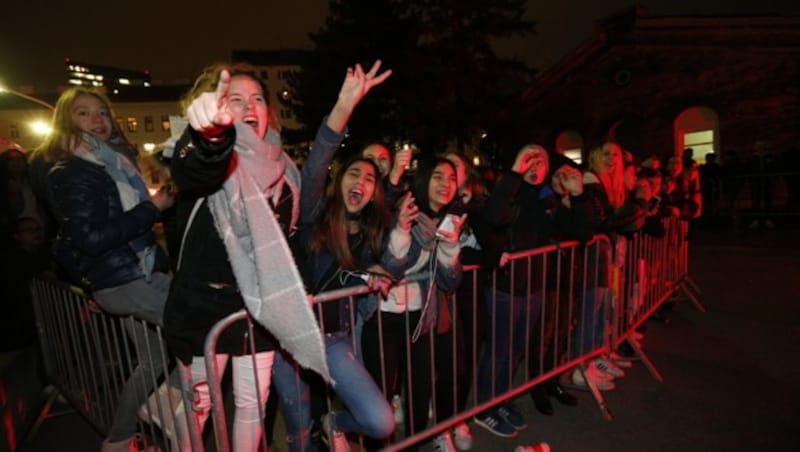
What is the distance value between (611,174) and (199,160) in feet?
13.2

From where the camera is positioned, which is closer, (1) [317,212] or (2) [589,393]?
(1) [317,212]

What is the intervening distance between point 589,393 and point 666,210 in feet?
9.71

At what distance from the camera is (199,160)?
5.04ft

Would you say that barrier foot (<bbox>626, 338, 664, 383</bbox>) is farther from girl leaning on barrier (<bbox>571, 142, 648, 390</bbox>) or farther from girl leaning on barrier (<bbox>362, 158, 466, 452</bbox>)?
girl leaning on barrier (<bbox>362, 158, 466, 452</bbox>)

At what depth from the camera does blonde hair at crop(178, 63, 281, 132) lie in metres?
2.07

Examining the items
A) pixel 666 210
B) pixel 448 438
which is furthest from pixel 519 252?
pixel 666 210

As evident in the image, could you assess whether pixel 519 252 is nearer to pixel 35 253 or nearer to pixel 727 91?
pixel 35 253

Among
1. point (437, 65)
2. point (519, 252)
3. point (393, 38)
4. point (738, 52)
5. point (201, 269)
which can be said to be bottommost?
point (519, 252)

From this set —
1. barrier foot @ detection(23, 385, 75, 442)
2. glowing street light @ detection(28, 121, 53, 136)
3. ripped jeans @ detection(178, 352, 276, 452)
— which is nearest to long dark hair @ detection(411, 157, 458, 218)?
ripped jeans @ detection(178, 352, 276, 452)

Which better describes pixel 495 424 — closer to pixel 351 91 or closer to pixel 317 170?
pixel 317 170

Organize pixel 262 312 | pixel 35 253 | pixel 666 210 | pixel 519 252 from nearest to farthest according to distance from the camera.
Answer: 1. pixel 262 312
2. pixel 519 252
3. pixel 35 253
4. pixel 666 210

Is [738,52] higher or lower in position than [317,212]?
higher

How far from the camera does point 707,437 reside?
3.22 meters

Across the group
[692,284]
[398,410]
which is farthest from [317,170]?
[692,284]
